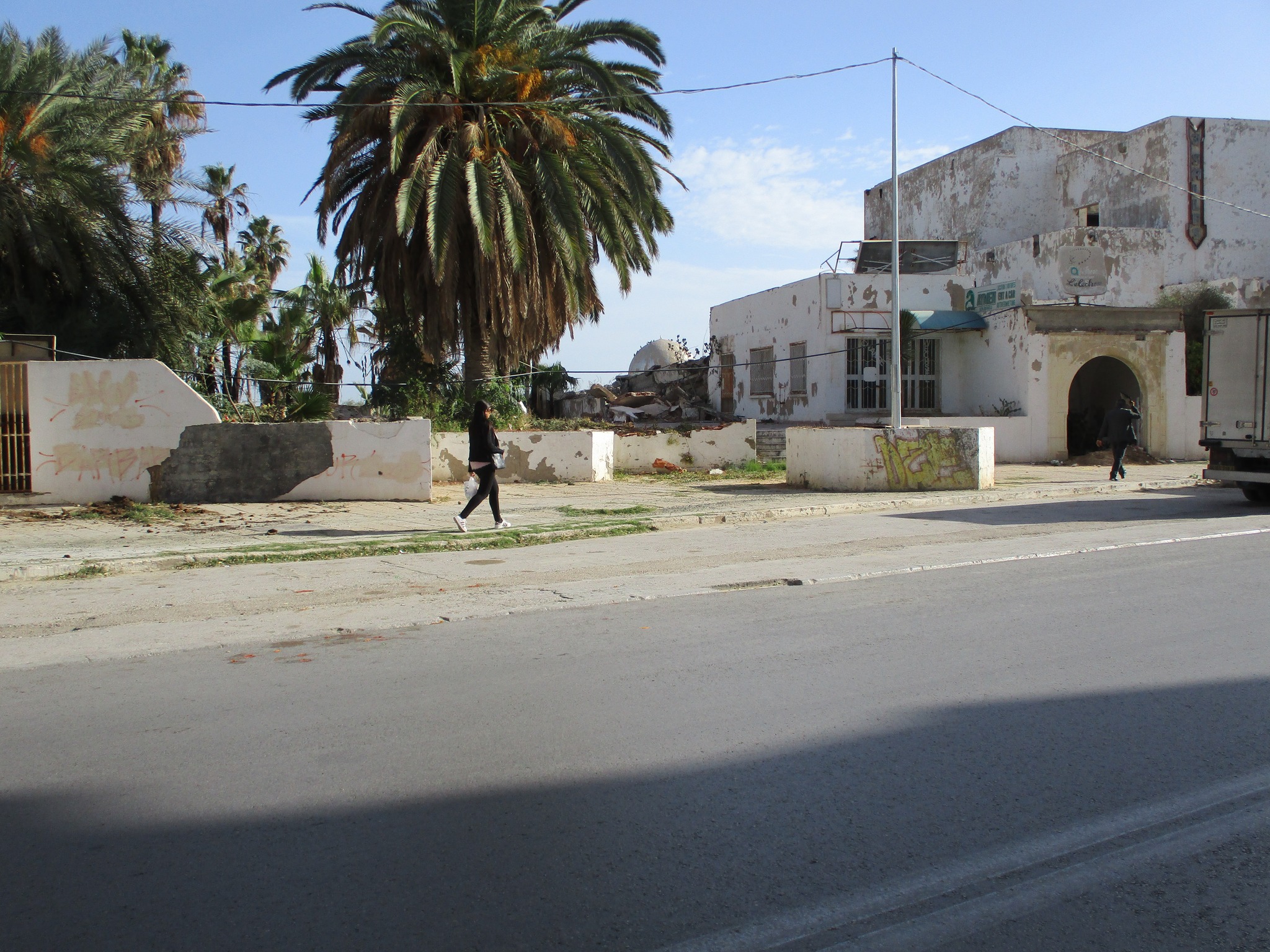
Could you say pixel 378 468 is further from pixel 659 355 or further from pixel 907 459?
pixel 659 355

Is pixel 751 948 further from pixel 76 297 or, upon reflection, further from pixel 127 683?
pixel 76 297

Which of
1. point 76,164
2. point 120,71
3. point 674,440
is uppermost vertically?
point 120,71

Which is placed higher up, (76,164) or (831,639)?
(76,164)

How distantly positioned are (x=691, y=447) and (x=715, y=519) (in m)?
8.40

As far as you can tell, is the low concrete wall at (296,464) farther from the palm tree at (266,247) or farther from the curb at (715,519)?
the palm tree at (266,247)

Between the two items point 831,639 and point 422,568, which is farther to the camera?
point 422,568

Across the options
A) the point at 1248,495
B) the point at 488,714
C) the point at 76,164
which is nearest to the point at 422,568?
the point at 488,714

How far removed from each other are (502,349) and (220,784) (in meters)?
17.7

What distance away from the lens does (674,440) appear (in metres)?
22.6

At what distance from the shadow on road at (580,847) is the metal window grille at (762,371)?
2567 cm

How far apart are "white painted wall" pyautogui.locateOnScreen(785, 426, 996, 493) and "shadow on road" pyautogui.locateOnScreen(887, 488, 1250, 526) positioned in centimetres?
172

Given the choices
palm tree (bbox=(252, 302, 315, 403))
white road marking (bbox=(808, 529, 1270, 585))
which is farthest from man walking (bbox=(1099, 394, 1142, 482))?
palm tree (bbox=(252, 302, 315, 403))

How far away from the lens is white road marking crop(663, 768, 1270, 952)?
3020 mm

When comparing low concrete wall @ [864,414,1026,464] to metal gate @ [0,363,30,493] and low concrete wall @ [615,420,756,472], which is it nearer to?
low concrete wall @ [615,420,756,472]
